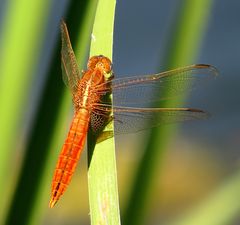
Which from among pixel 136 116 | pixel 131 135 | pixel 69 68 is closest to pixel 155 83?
pixel 136 116

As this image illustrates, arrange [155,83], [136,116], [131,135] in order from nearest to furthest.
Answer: [155,83] < [136,116] < [131,135]

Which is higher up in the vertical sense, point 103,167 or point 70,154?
point 70,154

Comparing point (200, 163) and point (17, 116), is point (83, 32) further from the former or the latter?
point (200, 163)

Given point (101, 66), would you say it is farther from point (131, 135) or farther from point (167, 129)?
point (131, 135)

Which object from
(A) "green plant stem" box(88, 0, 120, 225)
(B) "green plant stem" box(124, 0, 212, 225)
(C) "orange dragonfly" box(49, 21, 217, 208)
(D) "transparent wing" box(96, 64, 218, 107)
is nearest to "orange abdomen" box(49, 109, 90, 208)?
(C) "orange dragonfly" box(49, 21, 217, 208)

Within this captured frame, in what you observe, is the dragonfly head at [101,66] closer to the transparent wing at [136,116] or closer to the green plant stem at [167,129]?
the transparent wing at [136,116]

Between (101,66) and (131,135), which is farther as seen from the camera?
(131,135)

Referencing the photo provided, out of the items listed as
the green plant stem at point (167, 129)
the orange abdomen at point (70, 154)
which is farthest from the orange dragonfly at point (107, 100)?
the green plant stem at point (167, 129)
